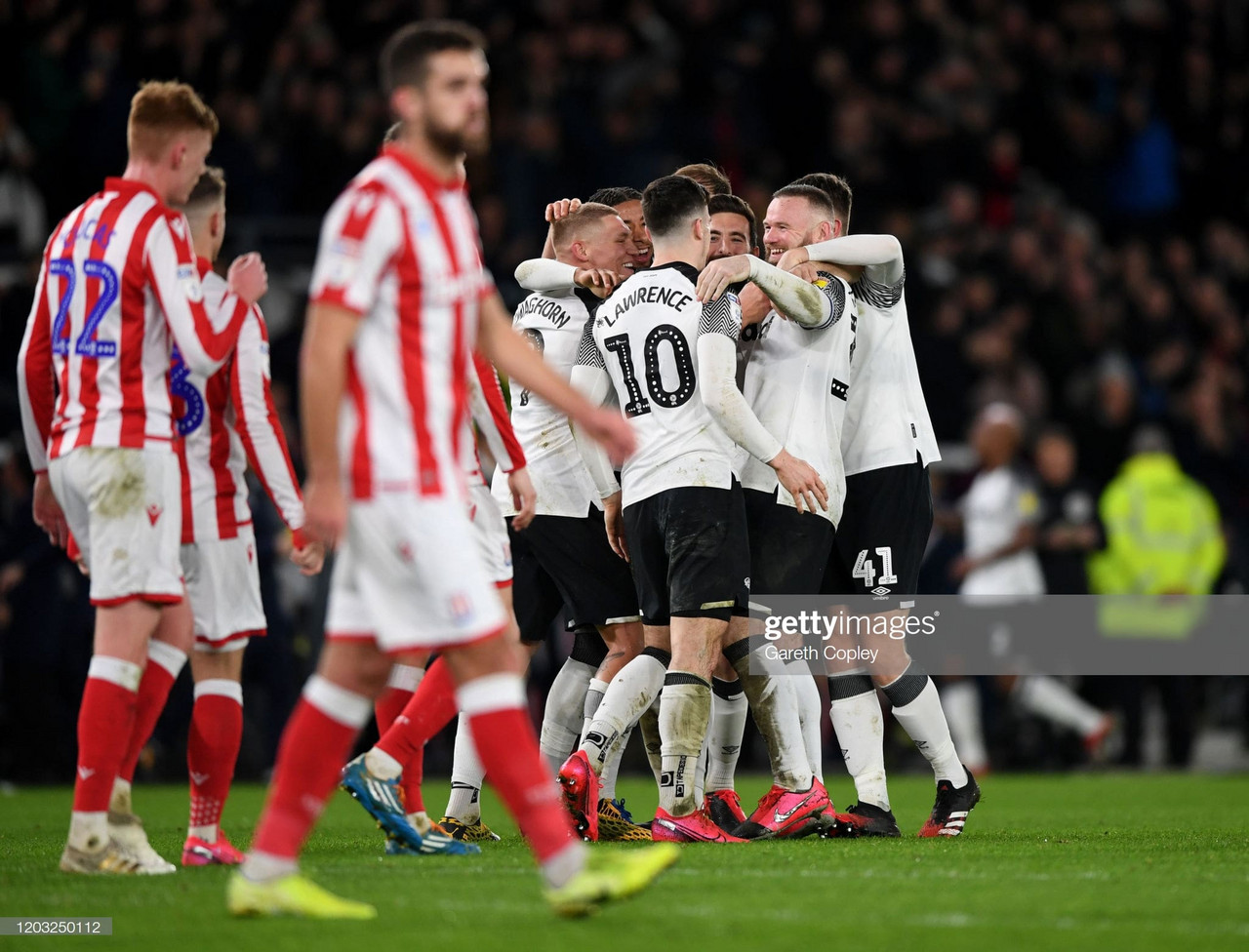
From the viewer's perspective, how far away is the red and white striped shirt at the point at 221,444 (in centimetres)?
607

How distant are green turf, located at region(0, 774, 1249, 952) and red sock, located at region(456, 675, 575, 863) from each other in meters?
0.26

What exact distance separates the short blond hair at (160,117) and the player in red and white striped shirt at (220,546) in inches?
21.7

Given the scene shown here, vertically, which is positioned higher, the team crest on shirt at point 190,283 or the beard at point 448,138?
the beard at point 448,138

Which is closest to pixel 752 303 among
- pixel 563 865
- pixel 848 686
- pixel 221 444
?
pixel 848 686

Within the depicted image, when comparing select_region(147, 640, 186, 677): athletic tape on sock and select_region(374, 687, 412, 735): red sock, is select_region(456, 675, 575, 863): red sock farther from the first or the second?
select_region(374, 687, 412, 735): red sock

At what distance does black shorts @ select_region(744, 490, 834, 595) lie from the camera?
283 inches

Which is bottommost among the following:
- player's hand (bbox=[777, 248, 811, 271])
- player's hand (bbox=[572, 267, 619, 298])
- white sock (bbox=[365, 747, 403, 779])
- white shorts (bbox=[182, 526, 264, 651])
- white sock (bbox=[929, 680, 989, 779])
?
white sock (bbox=[929, 680, 989, 779])

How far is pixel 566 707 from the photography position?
7824 millimetres

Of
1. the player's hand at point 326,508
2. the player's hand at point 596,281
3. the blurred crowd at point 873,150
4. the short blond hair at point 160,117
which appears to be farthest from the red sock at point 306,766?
the blurred crowd at point 873,150

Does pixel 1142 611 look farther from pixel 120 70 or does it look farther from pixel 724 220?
pixel 120 70

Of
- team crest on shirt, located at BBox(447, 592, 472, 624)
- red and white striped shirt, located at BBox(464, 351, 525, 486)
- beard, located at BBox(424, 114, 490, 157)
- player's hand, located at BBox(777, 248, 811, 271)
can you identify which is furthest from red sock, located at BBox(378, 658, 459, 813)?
beard, located at BBox(424, 114, 490, 157)

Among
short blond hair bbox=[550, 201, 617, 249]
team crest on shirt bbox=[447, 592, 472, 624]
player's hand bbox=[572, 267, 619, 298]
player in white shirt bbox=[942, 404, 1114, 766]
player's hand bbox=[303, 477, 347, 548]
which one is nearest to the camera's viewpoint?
player's hand bbox=[303, 477, 347, 548]

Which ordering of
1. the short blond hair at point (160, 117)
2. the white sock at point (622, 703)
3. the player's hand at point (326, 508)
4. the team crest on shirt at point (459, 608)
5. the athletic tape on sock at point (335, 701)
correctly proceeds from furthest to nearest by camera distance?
the white sock at point (622, 703) → the short blond hair at point (160, 117) → the athletic tape on sock at point (335, 701) → the team crest on shirt at point (459, 608) → the player's hand at point (326, 508)

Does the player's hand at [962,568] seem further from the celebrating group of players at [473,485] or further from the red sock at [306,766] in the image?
the red sock at [306,766]
